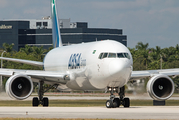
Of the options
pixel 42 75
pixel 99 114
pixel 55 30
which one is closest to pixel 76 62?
pixel 42 75

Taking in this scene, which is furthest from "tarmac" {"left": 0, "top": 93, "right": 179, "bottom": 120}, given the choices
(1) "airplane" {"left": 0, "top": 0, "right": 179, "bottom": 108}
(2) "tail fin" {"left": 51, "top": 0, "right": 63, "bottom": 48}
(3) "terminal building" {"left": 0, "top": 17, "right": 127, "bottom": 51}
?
(3) "terminal building" {"left": 0, "top": 17, "right": 127, "bottom": 51}

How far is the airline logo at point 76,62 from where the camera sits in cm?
2890

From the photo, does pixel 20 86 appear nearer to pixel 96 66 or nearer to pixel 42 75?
pixel 42 75

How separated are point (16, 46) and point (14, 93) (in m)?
156

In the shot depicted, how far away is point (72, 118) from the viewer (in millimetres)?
18875

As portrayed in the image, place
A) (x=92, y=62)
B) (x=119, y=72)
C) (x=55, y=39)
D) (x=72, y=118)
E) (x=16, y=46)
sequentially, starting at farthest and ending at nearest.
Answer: (x=16, y=46)
(x=55, y=39)
(x=92, y=62)
(x=119, y=72)
(x=72, y=118)

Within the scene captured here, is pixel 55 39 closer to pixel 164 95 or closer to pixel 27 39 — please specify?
pixel 164 95

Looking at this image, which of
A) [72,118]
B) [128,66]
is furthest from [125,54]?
[72,118]

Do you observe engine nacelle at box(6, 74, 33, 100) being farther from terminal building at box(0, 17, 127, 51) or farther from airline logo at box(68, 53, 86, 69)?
terminal building at box(0, 17, 127, 51)

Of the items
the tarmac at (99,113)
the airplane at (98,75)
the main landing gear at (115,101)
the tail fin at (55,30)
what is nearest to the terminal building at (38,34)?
the tail fin at (55,30)

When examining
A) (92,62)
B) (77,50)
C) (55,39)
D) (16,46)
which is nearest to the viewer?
(92,62)

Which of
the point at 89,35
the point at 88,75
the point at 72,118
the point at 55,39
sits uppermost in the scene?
the point at 89,35

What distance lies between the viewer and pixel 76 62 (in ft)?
98.4

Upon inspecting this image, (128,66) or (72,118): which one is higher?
(128,66)
